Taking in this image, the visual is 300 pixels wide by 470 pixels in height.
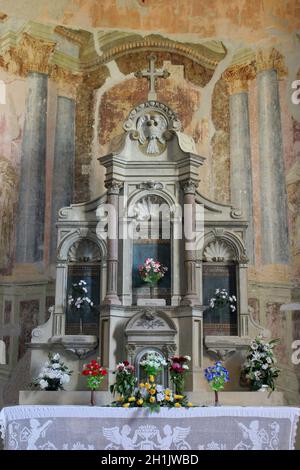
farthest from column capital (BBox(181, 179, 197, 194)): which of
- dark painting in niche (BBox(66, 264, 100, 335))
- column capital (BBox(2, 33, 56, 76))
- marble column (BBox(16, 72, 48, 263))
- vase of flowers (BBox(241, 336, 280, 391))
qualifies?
column capital (BBox(2, 33, 56, 76))

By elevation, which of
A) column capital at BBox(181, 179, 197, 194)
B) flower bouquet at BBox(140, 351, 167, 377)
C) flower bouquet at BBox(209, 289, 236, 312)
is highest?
column capital at BBox(181, 179, 197, 194)

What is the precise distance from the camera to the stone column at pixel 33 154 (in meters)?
12.8

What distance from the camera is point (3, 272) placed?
12477mm

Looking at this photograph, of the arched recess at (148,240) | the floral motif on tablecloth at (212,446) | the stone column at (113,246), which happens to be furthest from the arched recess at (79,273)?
the floral motif on tablecloth at (212,446)

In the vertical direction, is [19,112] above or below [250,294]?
above

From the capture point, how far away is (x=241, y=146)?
43.8 feet

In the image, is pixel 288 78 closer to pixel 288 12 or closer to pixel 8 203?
pixel 288 12

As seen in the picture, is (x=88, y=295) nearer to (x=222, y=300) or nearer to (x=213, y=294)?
(x=213, y=294)

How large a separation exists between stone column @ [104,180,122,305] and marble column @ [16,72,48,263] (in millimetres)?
2455

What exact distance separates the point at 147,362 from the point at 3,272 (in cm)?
487

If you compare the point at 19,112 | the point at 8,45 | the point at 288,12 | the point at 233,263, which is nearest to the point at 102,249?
the point at 233,263

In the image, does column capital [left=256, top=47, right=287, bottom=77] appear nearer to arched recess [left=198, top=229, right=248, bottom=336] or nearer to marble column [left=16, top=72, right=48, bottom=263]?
arched recess [left=198, top=229, right=248, bottom=336]

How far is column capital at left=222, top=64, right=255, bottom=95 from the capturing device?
13625mm

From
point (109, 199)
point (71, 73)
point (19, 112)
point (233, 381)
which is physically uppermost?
point (71, 73)
